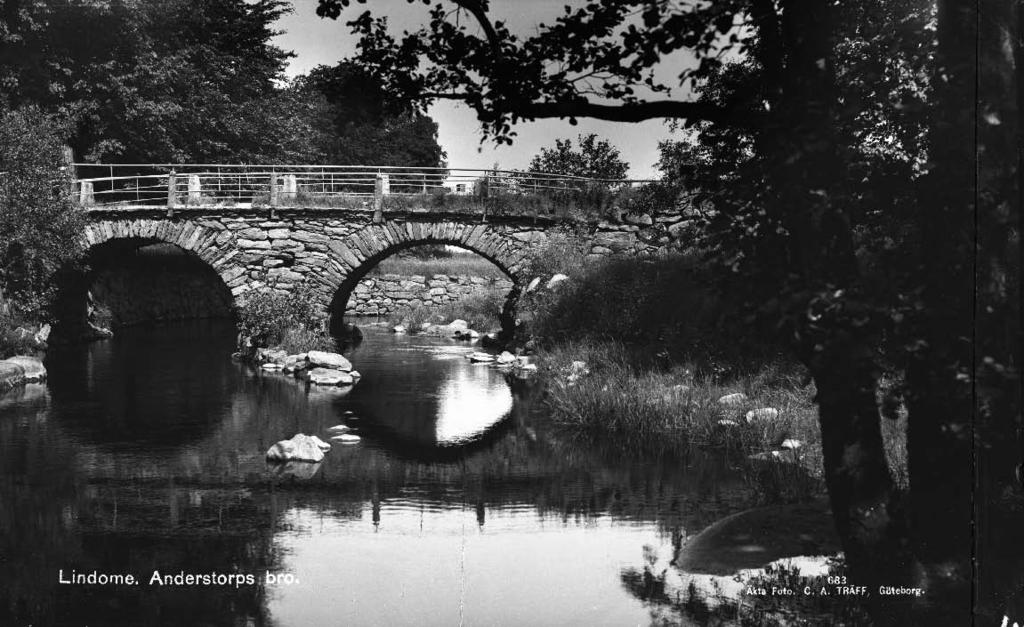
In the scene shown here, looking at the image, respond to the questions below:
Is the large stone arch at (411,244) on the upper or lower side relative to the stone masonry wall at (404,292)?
upper

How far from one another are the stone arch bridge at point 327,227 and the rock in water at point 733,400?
28.5 feet

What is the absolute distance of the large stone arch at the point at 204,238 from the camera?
2102 centimetres

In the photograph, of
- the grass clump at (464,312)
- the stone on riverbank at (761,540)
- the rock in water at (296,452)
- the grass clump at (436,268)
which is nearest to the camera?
the stone on riverbank at (761,540)

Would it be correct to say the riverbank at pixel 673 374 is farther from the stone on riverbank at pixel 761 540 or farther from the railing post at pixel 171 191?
the railing post at pixel 171 191

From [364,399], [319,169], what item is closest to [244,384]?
[364,399]

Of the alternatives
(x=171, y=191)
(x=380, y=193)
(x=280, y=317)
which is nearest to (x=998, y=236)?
(x=380, y=193)

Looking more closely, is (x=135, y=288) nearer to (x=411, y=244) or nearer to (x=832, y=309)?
(x=411, y=244)

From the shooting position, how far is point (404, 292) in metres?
33.4

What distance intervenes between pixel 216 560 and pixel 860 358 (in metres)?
4.68

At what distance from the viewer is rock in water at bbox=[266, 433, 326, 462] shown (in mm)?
10812

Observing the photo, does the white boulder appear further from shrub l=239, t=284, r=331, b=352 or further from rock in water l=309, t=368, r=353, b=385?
shrub l=239, t=284, r=331, b=352

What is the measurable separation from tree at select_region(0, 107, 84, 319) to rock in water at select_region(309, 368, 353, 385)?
19.4ft

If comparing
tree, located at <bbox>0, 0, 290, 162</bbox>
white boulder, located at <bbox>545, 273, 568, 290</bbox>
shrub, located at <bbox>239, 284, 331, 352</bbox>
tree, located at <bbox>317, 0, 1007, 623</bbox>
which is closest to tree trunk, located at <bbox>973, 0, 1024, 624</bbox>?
tree, located at <bbox>317, 0, 1007, 623</bbox>

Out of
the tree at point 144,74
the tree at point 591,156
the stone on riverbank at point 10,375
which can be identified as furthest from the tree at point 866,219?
the stone on riverbank at point 10,375
